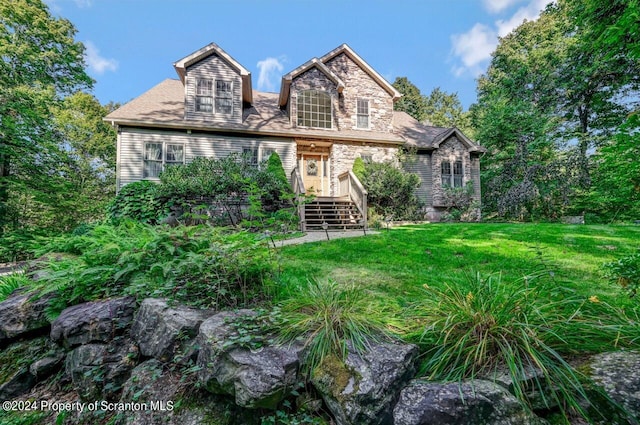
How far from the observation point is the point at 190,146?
1142 centimetres

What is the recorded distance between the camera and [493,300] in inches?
78.4

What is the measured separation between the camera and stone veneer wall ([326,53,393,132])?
1344 centimetres

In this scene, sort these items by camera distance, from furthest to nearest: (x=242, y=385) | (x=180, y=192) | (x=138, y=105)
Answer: (x=138, y=105) < (x=180, y=192) < (x=242, y=385)

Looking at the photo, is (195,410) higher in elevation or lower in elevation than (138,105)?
lower

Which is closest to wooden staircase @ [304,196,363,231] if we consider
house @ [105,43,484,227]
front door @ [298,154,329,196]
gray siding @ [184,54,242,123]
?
house @ [105,43,484,227]

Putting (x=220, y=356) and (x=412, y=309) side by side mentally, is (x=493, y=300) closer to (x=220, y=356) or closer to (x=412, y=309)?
(x=412, y=309)

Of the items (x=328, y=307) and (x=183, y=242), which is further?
(x=183, y=242)

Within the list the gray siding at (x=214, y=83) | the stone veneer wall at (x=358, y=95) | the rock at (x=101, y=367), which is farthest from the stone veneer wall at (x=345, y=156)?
the rock at (x=101, y=367)

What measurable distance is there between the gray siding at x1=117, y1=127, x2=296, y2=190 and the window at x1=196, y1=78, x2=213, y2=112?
1.15m

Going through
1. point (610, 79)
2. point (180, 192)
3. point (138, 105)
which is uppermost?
point (610, 79)

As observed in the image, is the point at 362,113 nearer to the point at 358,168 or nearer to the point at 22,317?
the point at 358,168

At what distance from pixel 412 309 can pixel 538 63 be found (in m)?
22.2

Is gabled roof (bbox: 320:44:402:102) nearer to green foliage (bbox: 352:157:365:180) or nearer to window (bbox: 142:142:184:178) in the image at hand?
green foliage (bbox: 352:157:365:180)

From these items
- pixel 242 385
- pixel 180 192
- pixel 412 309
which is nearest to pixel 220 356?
pixel 242 385
